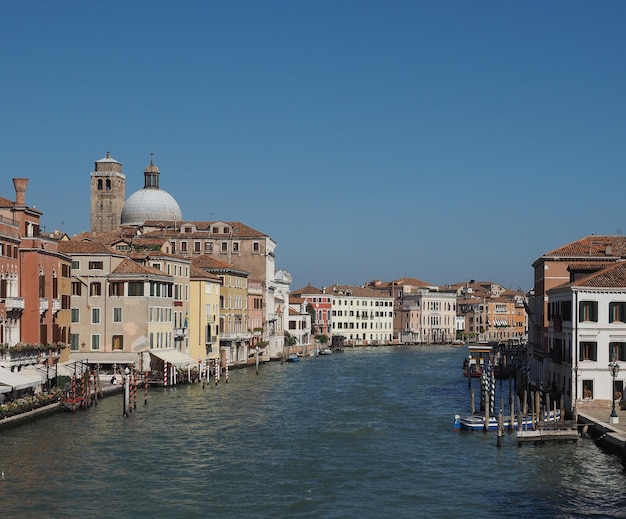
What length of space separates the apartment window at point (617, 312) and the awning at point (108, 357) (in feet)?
79.0

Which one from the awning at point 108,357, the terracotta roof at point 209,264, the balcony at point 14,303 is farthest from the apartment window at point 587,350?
the terracotta roof at point 209,264

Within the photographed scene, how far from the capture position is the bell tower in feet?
300

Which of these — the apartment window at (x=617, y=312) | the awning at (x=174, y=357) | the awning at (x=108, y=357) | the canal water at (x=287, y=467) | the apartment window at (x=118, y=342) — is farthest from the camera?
the awning at (x=174, y=357)

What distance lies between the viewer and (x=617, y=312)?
1261 inches

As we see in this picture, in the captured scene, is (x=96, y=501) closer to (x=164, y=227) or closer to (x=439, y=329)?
(x=164, y=227)

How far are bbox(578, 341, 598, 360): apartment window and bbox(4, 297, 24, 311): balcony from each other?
1892 cm

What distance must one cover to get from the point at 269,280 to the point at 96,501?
188 ft

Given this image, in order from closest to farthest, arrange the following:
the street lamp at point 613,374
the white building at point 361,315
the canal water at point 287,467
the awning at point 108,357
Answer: the canal water at point 287,467
the street lamp at point 613,374
the awning at point 108,357
the white building at point 361,315

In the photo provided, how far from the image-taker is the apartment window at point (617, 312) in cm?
3198

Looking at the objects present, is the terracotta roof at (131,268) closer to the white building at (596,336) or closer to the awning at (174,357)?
the awning at (174,357)

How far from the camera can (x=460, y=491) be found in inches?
922

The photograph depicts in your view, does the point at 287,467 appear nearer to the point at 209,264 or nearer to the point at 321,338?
the point at 209,264

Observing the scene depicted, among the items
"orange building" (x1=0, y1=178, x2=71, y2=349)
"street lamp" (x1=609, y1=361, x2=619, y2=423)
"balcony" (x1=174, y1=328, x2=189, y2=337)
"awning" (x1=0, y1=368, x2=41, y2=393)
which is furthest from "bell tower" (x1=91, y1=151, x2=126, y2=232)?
"street lamp" (x1=609, y1=361, x2=619, y2=423)

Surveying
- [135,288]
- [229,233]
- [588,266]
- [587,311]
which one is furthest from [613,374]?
[229,233]
